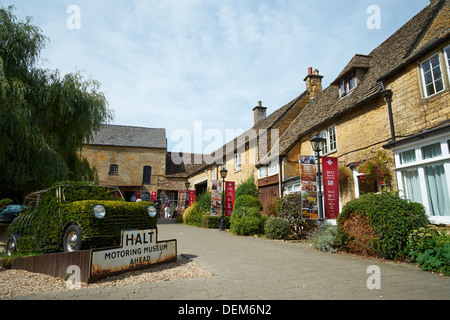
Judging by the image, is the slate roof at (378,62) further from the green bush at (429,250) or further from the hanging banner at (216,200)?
the green bush at (429,250)

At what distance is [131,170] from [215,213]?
20375 mm

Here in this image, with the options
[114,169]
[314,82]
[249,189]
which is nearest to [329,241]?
[249,189]

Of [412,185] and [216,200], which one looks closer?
[412,185]

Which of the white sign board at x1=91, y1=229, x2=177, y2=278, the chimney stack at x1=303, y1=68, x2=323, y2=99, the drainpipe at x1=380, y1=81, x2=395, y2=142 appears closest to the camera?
the white sign board at x1=91, y1=229, x2=177, y2=278

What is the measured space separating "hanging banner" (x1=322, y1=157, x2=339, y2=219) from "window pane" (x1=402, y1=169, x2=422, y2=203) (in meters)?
2.45

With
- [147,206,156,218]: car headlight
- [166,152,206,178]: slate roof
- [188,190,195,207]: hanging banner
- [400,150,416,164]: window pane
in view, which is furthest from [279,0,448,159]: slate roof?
[166,152,206,178]: slate roof

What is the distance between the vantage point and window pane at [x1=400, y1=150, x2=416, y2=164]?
8.26 metres

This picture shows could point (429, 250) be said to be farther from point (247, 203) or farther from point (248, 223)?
point (247, 203)

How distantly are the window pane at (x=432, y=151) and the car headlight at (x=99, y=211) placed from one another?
27.8 feet

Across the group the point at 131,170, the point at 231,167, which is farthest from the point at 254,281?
the point at 131,170

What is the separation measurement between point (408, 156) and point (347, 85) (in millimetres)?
5921

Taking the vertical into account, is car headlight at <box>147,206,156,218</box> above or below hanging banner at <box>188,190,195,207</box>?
below

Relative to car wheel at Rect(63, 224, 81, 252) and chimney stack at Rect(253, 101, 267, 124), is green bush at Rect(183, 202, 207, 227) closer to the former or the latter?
chimney stack at Rect(253, 101, 267, 124)

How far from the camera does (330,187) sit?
10.5 meters
